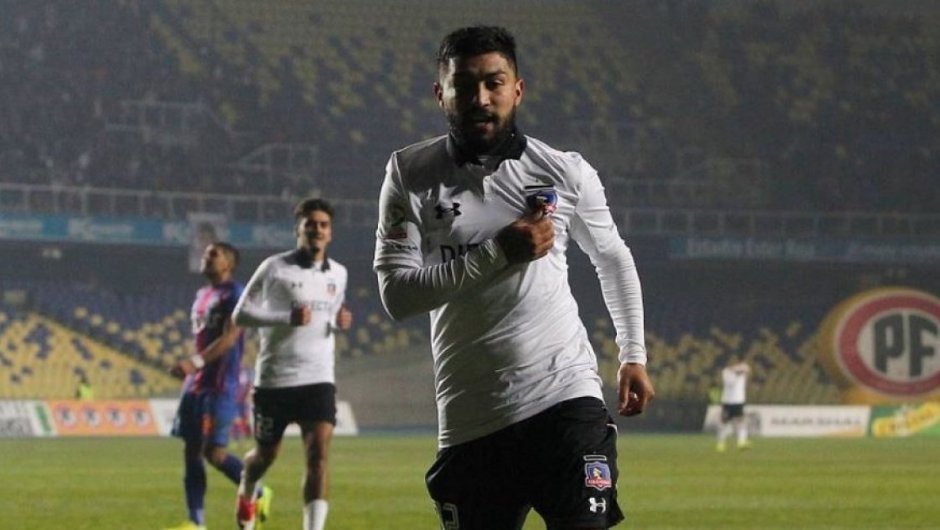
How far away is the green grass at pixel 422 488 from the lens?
12.5 meters

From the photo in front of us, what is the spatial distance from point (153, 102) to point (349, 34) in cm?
570

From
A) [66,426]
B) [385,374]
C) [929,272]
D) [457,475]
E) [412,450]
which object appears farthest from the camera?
[929,272]

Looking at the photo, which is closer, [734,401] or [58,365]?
[734,401]

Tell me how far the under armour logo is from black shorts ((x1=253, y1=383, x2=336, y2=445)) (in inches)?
202

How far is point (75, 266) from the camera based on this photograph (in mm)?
40906

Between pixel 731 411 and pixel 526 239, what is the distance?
84.2 ft

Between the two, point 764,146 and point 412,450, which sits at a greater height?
point 764,146

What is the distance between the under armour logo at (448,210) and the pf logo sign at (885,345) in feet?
123

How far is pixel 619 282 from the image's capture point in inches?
183

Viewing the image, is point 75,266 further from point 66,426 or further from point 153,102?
point 66,426

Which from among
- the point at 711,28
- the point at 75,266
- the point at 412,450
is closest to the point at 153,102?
the point at 75,266

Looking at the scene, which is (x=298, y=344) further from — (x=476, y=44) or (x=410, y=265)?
(x=476, y=44)

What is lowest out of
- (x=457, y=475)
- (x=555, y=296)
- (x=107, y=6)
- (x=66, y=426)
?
(x=66, y=426)

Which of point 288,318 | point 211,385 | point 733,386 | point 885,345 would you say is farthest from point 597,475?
point 885,345
